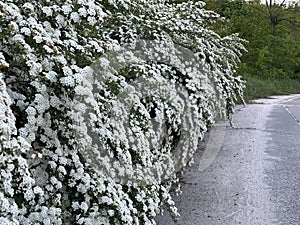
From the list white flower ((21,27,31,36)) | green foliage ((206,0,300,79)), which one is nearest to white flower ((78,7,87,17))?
white flower ((21,27,31,36))

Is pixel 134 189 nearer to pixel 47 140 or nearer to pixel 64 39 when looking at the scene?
pixel 47 140

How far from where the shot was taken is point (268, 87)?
1509cm

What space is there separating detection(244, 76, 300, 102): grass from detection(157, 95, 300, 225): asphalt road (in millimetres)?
6359

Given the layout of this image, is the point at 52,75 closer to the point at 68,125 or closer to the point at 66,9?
the point at 68,125

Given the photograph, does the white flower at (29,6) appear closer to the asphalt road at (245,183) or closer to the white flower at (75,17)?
the white flower at (75,17)

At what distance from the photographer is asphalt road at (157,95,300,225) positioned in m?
3.21

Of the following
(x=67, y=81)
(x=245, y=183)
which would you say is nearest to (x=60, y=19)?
(x=67, y=81)

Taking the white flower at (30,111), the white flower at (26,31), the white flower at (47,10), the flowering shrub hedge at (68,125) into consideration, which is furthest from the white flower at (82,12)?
the white flower at (30,111)

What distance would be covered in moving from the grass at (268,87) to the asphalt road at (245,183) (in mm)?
6359

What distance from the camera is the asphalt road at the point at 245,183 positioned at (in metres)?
3.21

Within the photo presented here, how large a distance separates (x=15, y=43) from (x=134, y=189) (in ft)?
2.72

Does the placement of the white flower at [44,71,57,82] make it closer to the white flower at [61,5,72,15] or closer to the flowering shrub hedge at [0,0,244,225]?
the flowering shrub hedge at [0,0,244,225]

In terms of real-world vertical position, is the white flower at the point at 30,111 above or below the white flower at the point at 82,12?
below

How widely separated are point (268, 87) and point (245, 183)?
Answer: 11589 millimetres
